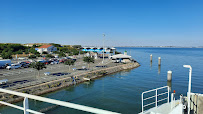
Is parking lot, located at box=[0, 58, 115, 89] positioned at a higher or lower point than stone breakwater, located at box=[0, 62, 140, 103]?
higher

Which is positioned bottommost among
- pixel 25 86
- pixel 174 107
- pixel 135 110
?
pixel 135 110

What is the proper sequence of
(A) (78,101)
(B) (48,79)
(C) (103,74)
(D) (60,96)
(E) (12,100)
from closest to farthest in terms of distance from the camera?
(E) (12,100) → (A) (78,101) → (D) (60,96) → (B) (48,79) → (C) (103,74)

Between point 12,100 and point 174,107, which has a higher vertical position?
point 174,107

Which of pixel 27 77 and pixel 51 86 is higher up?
pixel 27 77

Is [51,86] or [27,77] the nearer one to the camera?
[51,86]

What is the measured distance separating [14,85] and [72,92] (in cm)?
719

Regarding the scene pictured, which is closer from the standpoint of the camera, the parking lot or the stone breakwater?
the stone breakwater

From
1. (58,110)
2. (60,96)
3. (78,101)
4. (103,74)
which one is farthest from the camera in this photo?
(103,74)

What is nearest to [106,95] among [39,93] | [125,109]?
[125,109]

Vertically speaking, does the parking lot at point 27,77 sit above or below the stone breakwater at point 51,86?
A: above

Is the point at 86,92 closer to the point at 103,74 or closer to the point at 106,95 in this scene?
the point at 106,95

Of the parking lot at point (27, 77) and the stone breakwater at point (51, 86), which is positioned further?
the parking lot at point (27, 77)

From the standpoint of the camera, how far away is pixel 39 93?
695 inches

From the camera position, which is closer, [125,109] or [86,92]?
[125,109]
